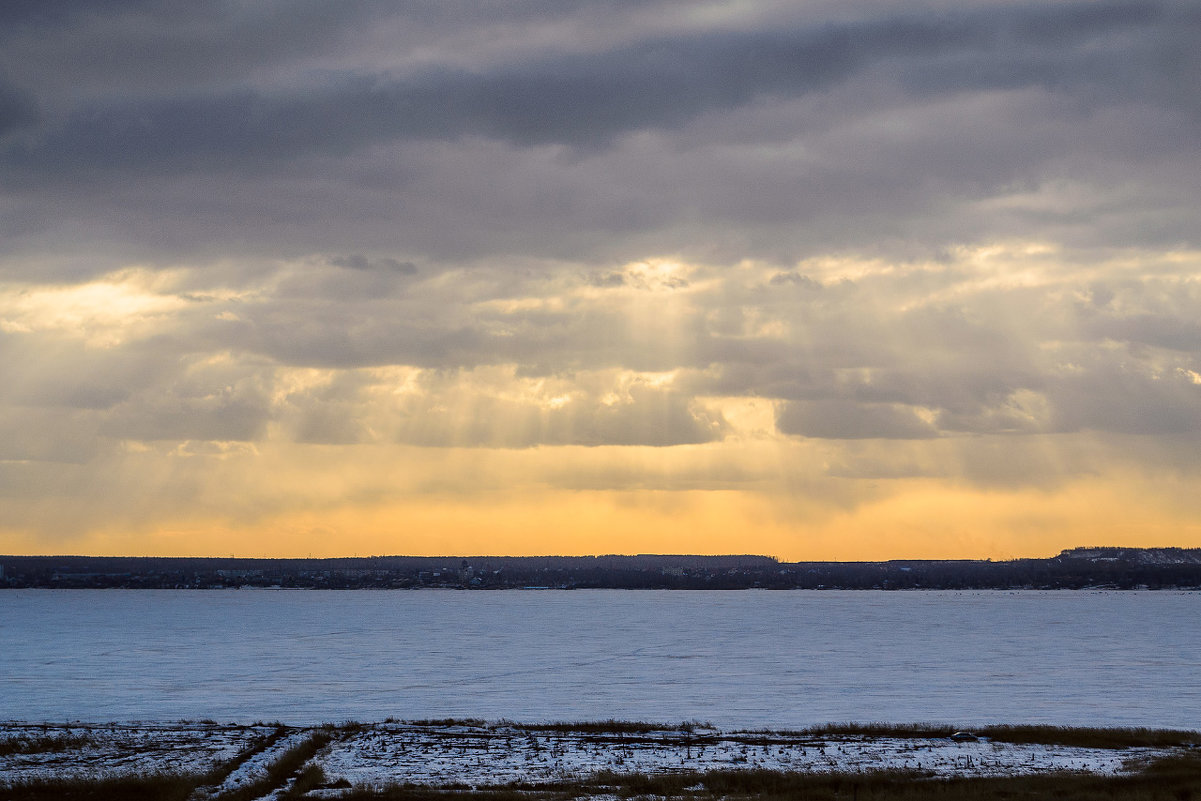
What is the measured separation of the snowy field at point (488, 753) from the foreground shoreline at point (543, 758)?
0.26 feet

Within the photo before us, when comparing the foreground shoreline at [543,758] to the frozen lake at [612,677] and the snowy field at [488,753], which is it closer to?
the snowy field at [488,753]

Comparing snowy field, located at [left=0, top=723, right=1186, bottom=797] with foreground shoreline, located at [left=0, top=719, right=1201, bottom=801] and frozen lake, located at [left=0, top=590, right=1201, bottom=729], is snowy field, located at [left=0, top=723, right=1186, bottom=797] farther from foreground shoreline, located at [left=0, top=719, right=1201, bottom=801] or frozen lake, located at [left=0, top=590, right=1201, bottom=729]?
frozen lake, located at [left=0, top=590, right=1201, bottom=729]

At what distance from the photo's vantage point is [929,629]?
18225 centimetres

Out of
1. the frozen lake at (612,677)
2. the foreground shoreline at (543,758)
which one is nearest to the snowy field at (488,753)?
the foreground shoreline at (543,758)

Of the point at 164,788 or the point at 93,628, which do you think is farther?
the point at 93,628

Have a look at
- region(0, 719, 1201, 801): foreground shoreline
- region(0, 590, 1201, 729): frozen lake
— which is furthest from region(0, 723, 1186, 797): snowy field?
region(0, 590, 1201, 729): frozen lake

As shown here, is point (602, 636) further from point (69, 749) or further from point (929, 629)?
point (69, 749)

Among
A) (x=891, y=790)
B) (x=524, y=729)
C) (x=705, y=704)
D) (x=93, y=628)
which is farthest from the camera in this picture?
(x=93, y=628)

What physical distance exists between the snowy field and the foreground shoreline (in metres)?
0.08

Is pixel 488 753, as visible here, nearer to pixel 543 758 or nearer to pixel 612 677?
pixel 543 758

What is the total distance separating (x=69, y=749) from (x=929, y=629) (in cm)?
15264

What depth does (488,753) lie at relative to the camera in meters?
47.1

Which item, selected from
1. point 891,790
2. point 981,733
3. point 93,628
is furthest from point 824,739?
point 93,628

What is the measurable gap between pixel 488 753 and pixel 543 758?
256 centimetres
